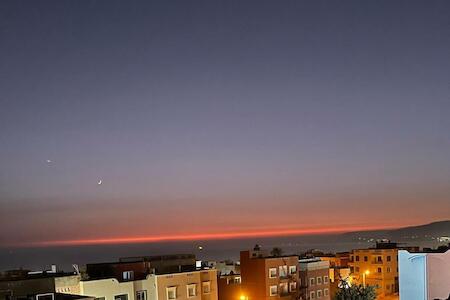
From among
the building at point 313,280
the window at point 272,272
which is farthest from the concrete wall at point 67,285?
the building at point 313,280

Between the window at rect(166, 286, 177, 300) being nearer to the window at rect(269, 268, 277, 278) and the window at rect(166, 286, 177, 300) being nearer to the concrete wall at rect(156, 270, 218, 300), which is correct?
the concrete wall at rect(156, 270, 218, 300)

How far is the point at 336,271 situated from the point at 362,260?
14.3 ft

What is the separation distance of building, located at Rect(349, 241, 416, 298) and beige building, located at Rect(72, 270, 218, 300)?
22.3 metres

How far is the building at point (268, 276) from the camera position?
97.9ft

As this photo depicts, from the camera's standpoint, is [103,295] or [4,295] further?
[103,295]

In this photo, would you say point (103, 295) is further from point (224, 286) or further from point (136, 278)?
point (224, 286)

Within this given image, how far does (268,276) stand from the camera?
98.4 feet

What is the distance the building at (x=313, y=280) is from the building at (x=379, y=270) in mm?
11190

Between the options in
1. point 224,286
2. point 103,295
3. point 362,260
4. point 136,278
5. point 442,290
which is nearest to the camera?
point 442,290

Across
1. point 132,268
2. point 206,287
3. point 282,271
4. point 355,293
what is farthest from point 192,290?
point 355,293

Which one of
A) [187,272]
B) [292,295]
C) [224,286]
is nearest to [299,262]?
[292,295]

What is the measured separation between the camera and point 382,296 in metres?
42.7

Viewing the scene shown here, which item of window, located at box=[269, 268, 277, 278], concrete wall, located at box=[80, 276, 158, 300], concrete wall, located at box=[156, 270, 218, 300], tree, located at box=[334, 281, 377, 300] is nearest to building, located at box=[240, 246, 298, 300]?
window, located at box=[269, 268, 277, 278]

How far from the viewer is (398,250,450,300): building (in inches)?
554
